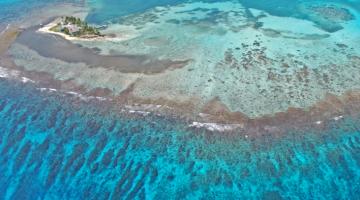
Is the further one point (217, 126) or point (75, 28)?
point (75, 28)

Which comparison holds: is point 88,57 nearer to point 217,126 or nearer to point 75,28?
point 75,28

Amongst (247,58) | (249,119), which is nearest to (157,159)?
(249,119)

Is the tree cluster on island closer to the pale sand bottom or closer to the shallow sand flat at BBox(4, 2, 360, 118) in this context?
the shallow sand flat at BBox(4, 2, 360, 118)

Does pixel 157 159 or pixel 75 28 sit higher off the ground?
pixel 75 28

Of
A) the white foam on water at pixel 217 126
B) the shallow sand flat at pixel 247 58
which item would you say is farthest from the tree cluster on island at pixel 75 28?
the white foam on water at pixel 217 126

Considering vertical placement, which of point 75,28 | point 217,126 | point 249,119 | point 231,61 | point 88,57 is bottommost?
point 217,126

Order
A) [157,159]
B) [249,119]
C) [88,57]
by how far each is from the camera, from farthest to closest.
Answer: [88,57] → [249,119] → [157,159]

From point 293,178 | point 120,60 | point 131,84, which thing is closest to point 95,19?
point 120,60

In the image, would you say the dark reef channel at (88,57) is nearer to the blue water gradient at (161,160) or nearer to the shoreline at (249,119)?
the shoreline at (249,119)
